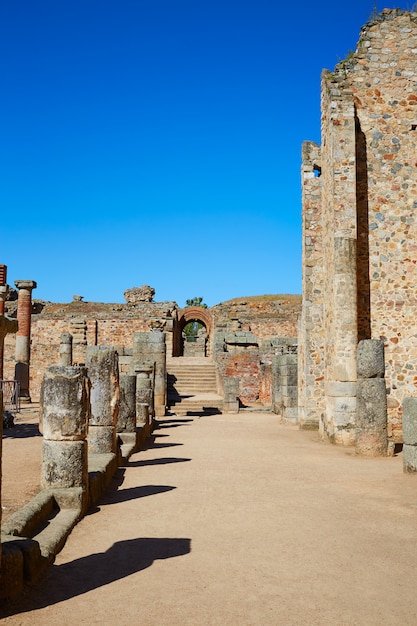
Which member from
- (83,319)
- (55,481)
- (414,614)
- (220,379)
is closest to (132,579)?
(414,614)

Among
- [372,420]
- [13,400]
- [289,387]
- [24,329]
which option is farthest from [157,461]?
[24,329]

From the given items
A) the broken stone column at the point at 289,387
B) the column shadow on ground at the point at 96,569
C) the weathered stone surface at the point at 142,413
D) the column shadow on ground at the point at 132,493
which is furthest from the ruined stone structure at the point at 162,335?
the column shadow on ground at the point at 96,569

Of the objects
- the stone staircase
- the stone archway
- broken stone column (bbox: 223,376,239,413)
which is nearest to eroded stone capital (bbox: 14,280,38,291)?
the stone staircase

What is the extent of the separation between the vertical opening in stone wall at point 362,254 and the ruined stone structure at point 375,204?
2cm

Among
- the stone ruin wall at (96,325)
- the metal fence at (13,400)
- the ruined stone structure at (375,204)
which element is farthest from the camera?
Result: the stone ruin wall at (96,325)

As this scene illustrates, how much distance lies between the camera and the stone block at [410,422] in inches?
345

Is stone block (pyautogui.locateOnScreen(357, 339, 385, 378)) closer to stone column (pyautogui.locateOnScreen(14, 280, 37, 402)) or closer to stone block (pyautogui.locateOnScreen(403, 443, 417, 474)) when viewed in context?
stone block (pyautogui.locateOnScreen(403, 443, 417, 474))

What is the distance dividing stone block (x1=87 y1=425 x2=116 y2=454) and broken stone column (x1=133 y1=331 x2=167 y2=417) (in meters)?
10.7

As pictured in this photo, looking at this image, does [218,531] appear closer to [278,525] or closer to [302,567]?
[278,525]

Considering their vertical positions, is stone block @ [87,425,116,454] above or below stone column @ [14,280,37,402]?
below

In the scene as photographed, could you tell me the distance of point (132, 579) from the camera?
449 cm

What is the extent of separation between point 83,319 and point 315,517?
3167cm

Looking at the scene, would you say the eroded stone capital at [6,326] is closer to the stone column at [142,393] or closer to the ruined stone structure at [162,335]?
the stone column at [142,393]

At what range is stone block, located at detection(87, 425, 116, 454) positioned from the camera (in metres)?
9.18
